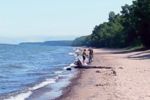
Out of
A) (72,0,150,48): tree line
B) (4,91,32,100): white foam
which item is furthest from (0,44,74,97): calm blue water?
(72,0,150,48): tree line

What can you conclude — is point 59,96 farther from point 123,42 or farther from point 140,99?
point 123,42

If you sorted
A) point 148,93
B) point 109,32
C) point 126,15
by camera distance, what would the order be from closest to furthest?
1. point 148,93
2. point 126,15
3. point 109,32

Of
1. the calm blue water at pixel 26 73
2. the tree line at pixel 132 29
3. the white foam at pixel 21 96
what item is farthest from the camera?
the tree line at pixel 132 29

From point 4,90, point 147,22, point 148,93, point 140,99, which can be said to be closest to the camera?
point 140,99

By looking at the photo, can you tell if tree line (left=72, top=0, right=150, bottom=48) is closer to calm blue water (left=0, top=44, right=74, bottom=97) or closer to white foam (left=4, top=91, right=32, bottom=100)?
calm blue water (left=0, top=44, right=74, bottom=97)

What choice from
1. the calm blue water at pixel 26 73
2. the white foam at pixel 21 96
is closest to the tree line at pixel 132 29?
the calm blue water at pixel 26 73

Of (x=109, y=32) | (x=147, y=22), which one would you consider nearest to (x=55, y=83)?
(x=147, y=22)

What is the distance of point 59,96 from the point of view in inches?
1007

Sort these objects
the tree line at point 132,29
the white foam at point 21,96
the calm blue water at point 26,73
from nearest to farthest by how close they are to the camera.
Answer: the white foam at point 21,96 → the calm blue water at point 26,73 → the tree line at point 132,29

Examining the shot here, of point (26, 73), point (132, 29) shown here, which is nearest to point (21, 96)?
point (26, 73)

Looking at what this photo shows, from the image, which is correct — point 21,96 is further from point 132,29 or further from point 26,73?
point 132,29

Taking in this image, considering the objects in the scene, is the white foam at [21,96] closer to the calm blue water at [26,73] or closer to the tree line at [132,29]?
the calm blue water at [26,73]

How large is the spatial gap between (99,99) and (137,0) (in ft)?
230

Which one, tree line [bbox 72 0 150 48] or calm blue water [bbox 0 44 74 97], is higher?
tree line [bbox 72 0 150 48]
